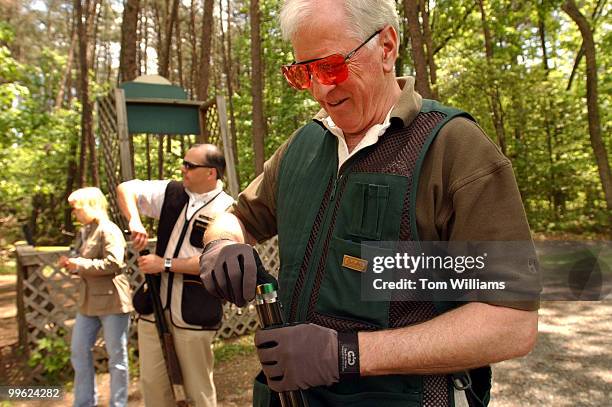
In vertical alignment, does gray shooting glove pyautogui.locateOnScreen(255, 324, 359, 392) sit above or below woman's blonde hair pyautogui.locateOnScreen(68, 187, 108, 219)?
below

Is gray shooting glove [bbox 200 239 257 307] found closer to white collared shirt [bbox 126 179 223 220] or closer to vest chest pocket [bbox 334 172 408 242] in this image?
vest chest pocket [bbox 334 172 408 242]

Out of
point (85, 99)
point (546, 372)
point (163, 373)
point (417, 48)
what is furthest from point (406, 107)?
point (85, 99)

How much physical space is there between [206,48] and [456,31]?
8.86m

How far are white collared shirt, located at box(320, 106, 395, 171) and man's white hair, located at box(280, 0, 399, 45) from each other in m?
0.24

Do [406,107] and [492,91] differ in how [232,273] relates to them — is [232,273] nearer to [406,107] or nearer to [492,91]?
[406,107]

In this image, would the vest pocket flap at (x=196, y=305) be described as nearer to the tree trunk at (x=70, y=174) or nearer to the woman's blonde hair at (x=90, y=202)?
the woman's blonde hair at (x=90, y=202)

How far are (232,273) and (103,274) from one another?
3.20m

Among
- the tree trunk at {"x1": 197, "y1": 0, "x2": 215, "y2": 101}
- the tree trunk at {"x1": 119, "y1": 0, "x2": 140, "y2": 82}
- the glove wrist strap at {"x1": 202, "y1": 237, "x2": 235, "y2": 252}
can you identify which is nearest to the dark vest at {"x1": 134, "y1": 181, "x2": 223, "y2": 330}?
the glove wrist strap at {"x1": 202, "y1": 237, "x2": 235, "y2": 252}

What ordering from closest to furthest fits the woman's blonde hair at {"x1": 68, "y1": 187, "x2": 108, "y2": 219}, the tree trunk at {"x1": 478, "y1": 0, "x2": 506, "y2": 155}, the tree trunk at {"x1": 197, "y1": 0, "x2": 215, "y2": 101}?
the woman's blonde hair at {"x1": 68, "y1": 187, "x2": 108, "y2": 219}, the tree trunk at {"x1": 197, "y1": 0, "x2": 215, "y2": 101}, the tree trunk at {"x1": 478, "y1": 0, "x2": 506, "y2": 155}

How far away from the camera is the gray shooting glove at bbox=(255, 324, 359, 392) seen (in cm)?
116

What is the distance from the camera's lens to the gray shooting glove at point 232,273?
1.36 meters

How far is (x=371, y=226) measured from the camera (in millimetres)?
1249

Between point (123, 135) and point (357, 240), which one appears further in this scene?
point (123, 135)

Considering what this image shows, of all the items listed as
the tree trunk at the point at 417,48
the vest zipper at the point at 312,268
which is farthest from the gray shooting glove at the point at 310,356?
the tree trunk at the point at 417,48
